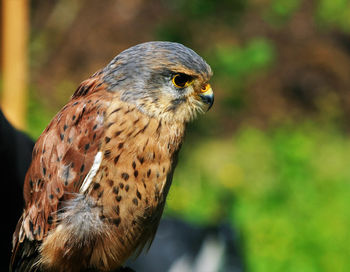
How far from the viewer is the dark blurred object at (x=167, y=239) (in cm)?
226

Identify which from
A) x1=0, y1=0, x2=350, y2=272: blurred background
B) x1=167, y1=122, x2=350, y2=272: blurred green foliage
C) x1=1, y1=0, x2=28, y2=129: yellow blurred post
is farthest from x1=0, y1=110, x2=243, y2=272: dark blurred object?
x1=1, y1=0, x2=28, y2=129: yellow blurred post

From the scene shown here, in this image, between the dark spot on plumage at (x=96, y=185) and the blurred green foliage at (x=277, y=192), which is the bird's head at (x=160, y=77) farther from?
the blurred green foliage at (x=277, y=192)

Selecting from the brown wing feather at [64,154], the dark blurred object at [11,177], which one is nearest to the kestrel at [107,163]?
the brown wing feather at [64,154]

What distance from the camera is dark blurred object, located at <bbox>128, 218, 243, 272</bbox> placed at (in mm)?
3361

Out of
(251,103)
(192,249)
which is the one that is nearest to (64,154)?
(192,249)

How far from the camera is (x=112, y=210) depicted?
79.9 inches

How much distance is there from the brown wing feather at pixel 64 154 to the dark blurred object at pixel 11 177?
0.56ft

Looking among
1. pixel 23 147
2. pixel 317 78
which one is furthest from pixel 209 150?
pixel 23 147

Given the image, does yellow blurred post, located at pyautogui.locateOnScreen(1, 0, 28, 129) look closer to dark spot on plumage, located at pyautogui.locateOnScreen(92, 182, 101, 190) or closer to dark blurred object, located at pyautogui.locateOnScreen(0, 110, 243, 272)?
dark blurred object, located at pyautogui.locateOnScreen(0, 110, 243, 272)

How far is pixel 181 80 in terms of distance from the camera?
84.9 inches

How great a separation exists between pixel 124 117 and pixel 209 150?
5.22 m

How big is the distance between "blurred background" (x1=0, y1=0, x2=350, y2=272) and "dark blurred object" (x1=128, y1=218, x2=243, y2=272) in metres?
0.16

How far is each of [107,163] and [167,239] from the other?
1683 mm

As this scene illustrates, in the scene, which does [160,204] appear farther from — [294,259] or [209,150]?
[209,150]
